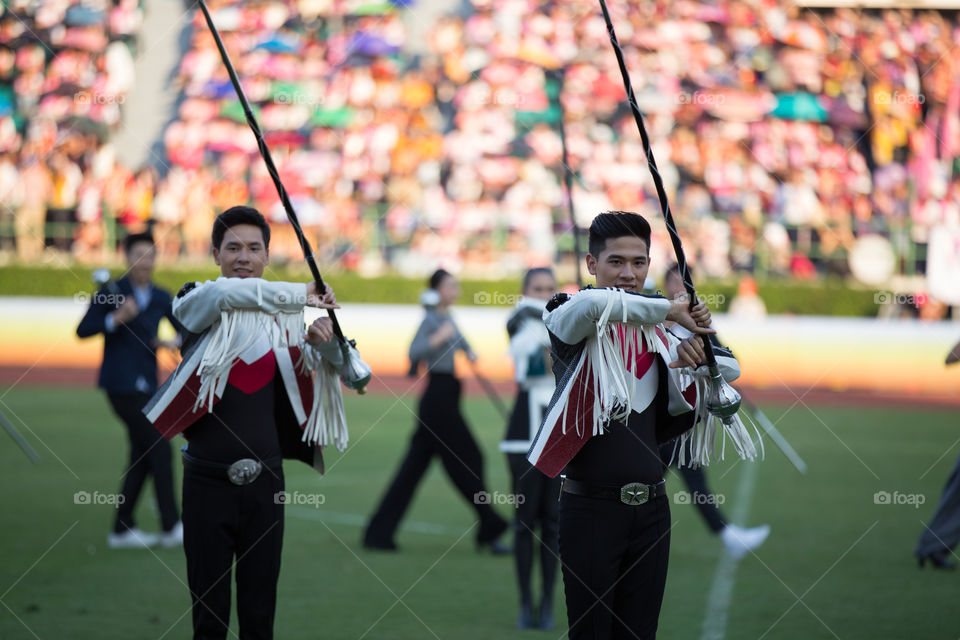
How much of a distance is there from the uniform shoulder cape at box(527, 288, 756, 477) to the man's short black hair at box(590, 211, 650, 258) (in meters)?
0.21

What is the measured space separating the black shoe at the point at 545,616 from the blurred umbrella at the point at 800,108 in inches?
774

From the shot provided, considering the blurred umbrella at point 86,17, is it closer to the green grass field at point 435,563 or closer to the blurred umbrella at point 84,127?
the blurred umbrella at point 84,127

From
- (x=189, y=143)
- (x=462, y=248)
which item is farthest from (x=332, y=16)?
(x=462, y=248)

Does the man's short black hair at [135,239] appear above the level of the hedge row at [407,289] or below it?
above

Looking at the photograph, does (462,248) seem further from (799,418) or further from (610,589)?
(610,589)

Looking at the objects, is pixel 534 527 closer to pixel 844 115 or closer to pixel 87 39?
pixel 844 115

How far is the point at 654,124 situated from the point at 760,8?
3603 mm

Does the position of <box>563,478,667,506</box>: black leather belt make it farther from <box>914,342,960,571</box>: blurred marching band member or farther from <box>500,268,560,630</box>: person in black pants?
<box>914,342,960,571</box>: blurred marching band member

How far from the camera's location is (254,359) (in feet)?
12.7

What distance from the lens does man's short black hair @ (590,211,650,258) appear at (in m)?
3.37

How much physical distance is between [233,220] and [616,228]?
1.36 metres

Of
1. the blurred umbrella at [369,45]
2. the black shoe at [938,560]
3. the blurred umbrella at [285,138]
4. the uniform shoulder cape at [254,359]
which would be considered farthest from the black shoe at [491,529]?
the blurred umbrella at [369,45]

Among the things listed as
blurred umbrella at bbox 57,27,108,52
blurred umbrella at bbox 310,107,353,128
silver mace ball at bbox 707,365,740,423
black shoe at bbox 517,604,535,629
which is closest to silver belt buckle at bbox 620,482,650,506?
silver mace ball at bbox 707,365,740,423

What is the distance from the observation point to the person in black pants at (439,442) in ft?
23.0
